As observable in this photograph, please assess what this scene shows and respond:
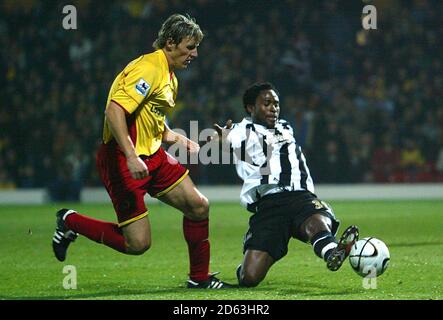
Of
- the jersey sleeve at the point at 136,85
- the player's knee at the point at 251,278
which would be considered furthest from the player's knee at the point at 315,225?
the jersey sleeve at the point at 136,85

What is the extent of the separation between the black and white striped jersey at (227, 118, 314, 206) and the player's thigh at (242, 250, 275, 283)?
1.88ft

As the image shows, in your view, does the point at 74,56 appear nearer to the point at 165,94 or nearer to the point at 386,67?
the point at 386,67

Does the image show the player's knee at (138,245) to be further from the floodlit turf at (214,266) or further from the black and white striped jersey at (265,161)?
the black and white striped jersey at (265,161)

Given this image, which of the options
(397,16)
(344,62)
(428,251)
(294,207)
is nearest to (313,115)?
(344,62)

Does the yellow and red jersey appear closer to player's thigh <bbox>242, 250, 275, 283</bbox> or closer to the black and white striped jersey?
the black and white striped jersey

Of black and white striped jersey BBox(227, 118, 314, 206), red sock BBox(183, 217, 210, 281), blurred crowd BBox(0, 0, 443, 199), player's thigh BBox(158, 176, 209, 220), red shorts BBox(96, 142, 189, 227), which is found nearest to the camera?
red shorts BBox(96, 142, 189, 227)

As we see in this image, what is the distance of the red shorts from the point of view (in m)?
6.34

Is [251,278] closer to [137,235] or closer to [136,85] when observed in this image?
[137,235]

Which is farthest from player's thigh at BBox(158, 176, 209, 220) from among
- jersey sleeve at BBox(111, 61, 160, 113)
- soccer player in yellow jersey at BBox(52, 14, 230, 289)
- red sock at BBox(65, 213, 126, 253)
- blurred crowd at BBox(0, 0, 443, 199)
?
blurred crowd at BBox(0, 0, 443, 199)

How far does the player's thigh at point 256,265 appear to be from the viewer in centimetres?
654

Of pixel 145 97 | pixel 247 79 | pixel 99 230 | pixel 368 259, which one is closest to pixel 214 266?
pixel 99 230

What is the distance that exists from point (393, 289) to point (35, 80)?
12.9m

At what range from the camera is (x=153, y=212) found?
14234 mm

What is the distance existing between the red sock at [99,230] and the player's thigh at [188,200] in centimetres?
43
